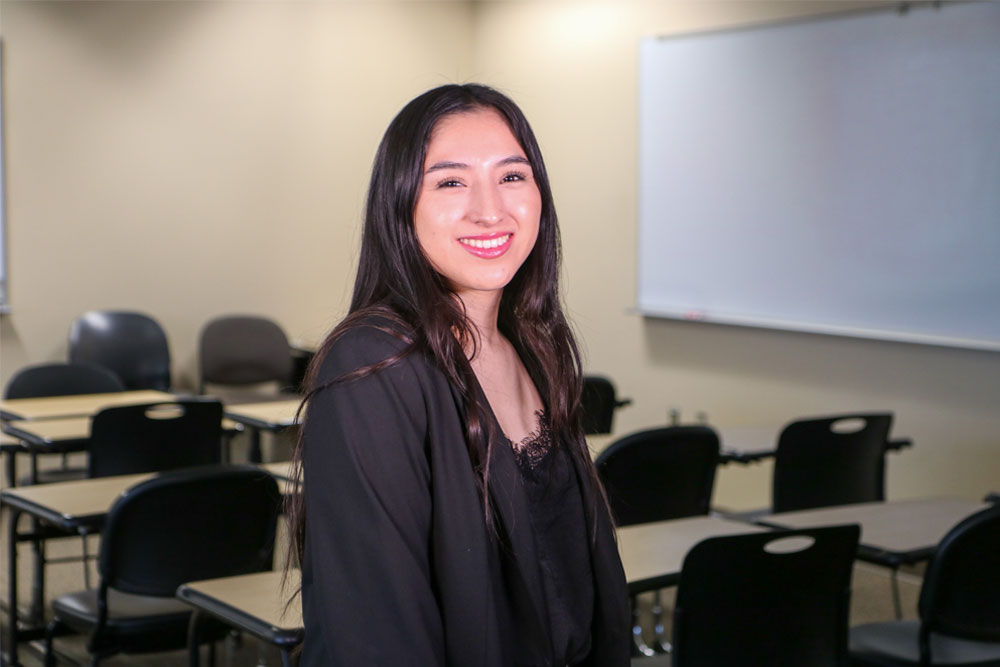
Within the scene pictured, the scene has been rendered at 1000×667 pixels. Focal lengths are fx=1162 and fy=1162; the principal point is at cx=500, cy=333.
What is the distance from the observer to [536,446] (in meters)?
1.44

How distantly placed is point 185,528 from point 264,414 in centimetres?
175

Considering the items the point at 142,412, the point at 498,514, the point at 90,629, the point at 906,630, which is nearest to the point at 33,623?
the point at 142,412

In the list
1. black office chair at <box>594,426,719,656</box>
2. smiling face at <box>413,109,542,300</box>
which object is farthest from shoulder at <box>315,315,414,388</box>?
black office chair at <box>594,426,719,656</box>

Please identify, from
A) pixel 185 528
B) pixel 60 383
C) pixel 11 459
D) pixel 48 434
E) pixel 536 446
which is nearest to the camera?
pixel 536 446

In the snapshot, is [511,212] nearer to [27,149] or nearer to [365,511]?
[365,511]

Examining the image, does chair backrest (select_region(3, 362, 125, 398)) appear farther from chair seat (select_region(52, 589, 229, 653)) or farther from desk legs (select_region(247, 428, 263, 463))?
chair seat (select_region(52, 589, 229, 653))

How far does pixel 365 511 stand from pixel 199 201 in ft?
19.7

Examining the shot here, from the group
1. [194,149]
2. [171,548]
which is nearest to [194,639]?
[171,548]

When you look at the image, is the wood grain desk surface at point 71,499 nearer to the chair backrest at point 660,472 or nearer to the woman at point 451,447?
the chair backrest at point 660,472

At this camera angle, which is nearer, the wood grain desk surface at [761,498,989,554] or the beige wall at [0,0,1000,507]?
the wood grain desk surface at [761,498,989,554]

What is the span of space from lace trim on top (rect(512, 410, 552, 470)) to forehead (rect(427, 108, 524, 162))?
13.5 inches

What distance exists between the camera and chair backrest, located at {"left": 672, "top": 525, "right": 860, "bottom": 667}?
2.28 metres

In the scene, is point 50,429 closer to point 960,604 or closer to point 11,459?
point 11,459

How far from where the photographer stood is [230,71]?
6961 millimetres
